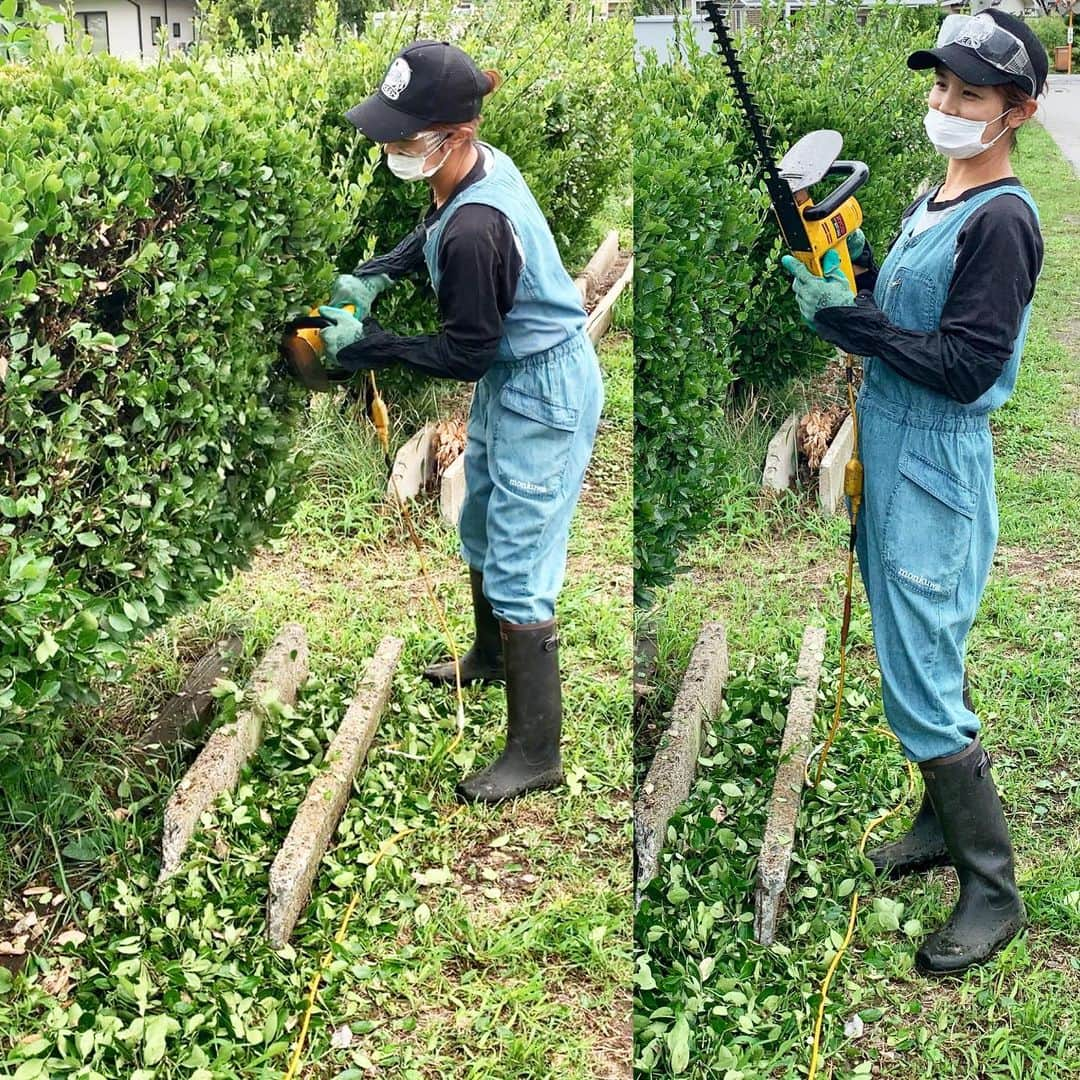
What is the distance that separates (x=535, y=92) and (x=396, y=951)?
483 cm

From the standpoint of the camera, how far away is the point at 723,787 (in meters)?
3.40

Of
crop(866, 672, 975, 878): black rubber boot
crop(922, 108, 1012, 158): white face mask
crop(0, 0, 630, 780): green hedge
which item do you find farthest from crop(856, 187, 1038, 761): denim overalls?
crop(0, 0, 630, 780): green hedge

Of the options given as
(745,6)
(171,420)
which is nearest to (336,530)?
(171,420)

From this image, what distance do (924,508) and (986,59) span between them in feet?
3.08

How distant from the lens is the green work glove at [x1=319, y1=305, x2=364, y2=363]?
3.17 m

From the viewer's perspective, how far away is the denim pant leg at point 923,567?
2.66 metres

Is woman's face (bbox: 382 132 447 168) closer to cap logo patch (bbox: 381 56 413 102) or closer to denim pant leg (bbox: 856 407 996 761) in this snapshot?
cap logo patch (bbox: 381 56 413 102)

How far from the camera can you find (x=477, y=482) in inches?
140

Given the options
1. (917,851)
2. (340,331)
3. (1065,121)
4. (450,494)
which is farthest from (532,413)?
(1065,121)

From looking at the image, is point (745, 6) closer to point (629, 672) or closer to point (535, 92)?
point (535, 92)

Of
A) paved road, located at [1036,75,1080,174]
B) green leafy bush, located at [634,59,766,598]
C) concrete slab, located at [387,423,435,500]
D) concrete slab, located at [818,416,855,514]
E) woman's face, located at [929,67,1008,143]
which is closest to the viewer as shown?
woman's face, located at [929,67,1008,143]

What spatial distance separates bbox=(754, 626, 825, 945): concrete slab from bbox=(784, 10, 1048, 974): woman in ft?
1.21

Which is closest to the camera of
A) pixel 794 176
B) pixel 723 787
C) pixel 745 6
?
pixel 794 176

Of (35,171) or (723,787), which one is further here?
(723,787)
